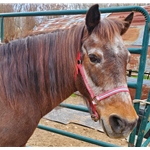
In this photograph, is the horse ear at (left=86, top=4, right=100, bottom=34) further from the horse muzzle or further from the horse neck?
the horse muzzle

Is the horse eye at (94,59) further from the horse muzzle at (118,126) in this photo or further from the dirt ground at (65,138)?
the dirt ground at (65,138)

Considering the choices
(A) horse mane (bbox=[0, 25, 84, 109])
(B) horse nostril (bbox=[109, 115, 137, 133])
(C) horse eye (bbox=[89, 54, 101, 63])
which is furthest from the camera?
(A) horse mane (bbox=[0, 25, 84, 109])

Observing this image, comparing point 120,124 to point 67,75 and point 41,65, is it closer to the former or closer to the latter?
point 67,75

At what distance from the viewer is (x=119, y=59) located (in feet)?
4.24

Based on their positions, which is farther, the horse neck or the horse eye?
the horse neck

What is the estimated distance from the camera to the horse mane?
1460 millimetres

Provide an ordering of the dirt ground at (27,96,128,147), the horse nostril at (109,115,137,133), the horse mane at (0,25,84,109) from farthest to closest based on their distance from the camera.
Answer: the dirt ground at (27,96,128,147) < the horse mane at (0,25,84,109) < the horse nostril at (109,115,137,133)

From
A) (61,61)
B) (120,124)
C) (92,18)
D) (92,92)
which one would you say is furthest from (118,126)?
(92,18)

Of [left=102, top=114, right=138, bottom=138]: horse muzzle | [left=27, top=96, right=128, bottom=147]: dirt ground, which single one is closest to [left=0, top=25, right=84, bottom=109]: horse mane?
[left=102, top=114, right=138, bottom=138]: horse muzzle

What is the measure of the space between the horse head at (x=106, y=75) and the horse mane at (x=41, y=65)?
0.11 metres

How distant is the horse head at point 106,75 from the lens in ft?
4.08

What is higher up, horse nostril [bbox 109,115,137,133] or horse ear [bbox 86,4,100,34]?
horse ear [bbox 86,4,100,34]

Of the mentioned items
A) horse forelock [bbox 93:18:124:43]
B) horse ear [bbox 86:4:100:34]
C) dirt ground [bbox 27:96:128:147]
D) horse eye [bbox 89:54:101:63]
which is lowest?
dirt ground [bbox 27:96:128:147]

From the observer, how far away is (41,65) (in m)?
1.49
